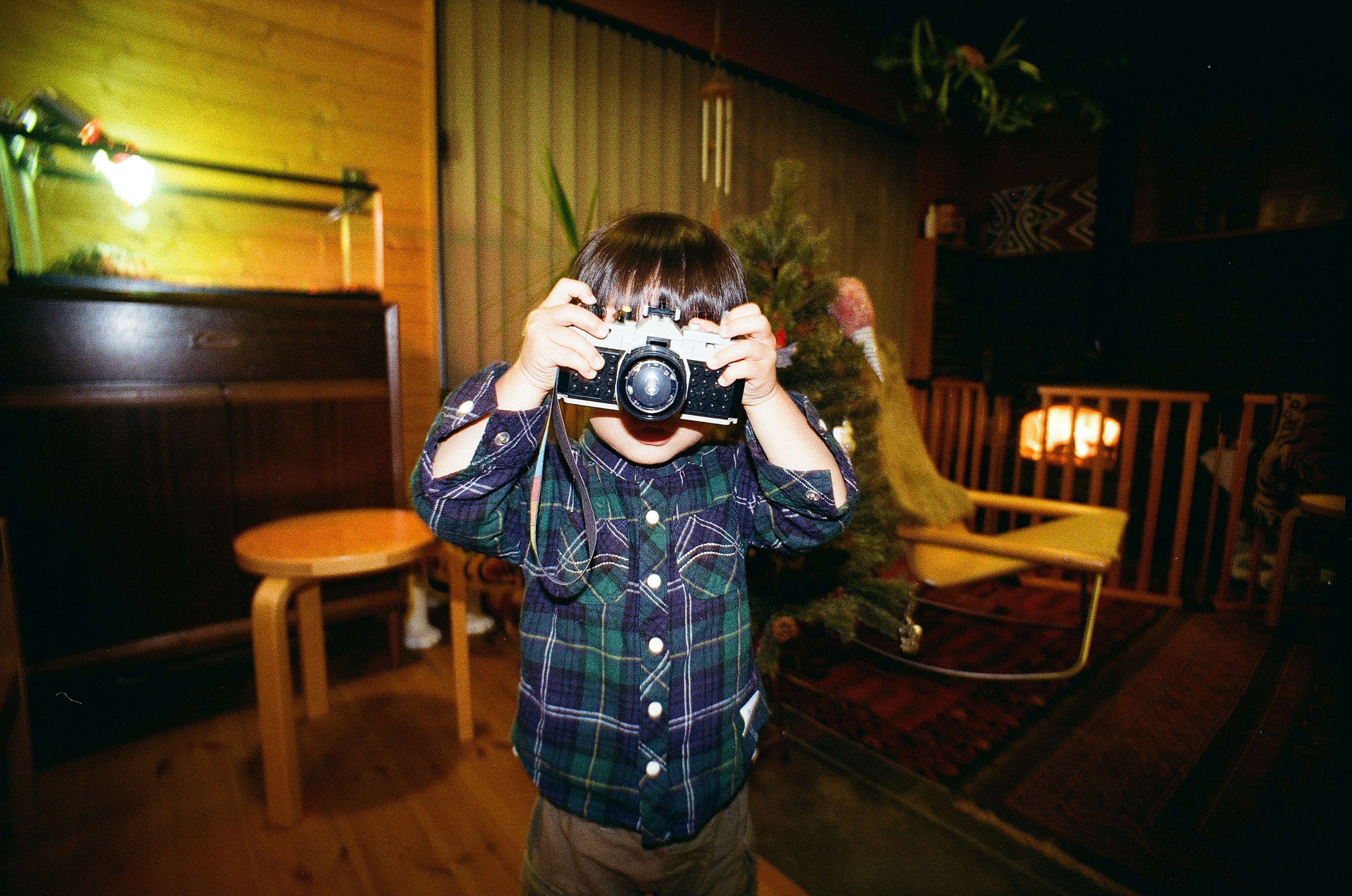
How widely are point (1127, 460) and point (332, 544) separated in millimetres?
3218

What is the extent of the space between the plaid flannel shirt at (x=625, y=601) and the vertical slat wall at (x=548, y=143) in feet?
4.74

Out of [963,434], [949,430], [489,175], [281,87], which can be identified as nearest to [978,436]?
[963,434]

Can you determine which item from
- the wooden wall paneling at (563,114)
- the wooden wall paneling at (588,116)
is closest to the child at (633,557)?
the wooden wall paneling at (563,114)

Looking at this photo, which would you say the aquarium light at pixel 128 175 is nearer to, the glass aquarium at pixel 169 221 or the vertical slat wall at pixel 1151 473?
the glass aquarium at pixel 169 221

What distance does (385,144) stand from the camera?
2.18 m

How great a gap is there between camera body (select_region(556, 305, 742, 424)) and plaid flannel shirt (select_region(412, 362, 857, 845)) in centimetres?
10

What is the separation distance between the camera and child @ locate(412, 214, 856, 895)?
0.67 m

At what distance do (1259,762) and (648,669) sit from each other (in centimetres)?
184

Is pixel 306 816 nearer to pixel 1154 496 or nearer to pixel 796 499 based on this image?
pixel 796 499

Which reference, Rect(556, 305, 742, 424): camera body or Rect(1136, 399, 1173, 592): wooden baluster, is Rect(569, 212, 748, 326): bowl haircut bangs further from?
Rect(1136, 399, 1173, 592): wooden baluster

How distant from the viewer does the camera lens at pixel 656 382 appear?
597 millimetres

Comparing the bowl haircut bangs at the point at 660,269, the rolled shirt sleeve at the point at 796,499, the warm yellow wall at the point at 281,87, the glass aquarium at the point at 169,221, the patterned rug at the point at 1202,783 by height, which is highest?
the warm yellow wall at the point at 281,87

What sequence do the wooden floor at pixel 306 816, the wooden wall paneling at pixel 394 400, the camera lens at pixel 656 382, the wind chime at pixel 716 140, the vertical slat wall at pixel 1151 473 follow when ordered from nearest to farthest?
the camera lens at pixel 656 382 → the wooden floor at pixel 306 816 → the wooden wall paneling at pixel 394 400 → the vertical slat wall at pixel 1151 473 → the wind chime at pixel 716 140

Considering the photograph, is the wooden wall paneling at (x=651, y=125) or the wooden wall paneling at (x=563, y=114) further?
the wooden wall paneling at (x=651, y=125)
